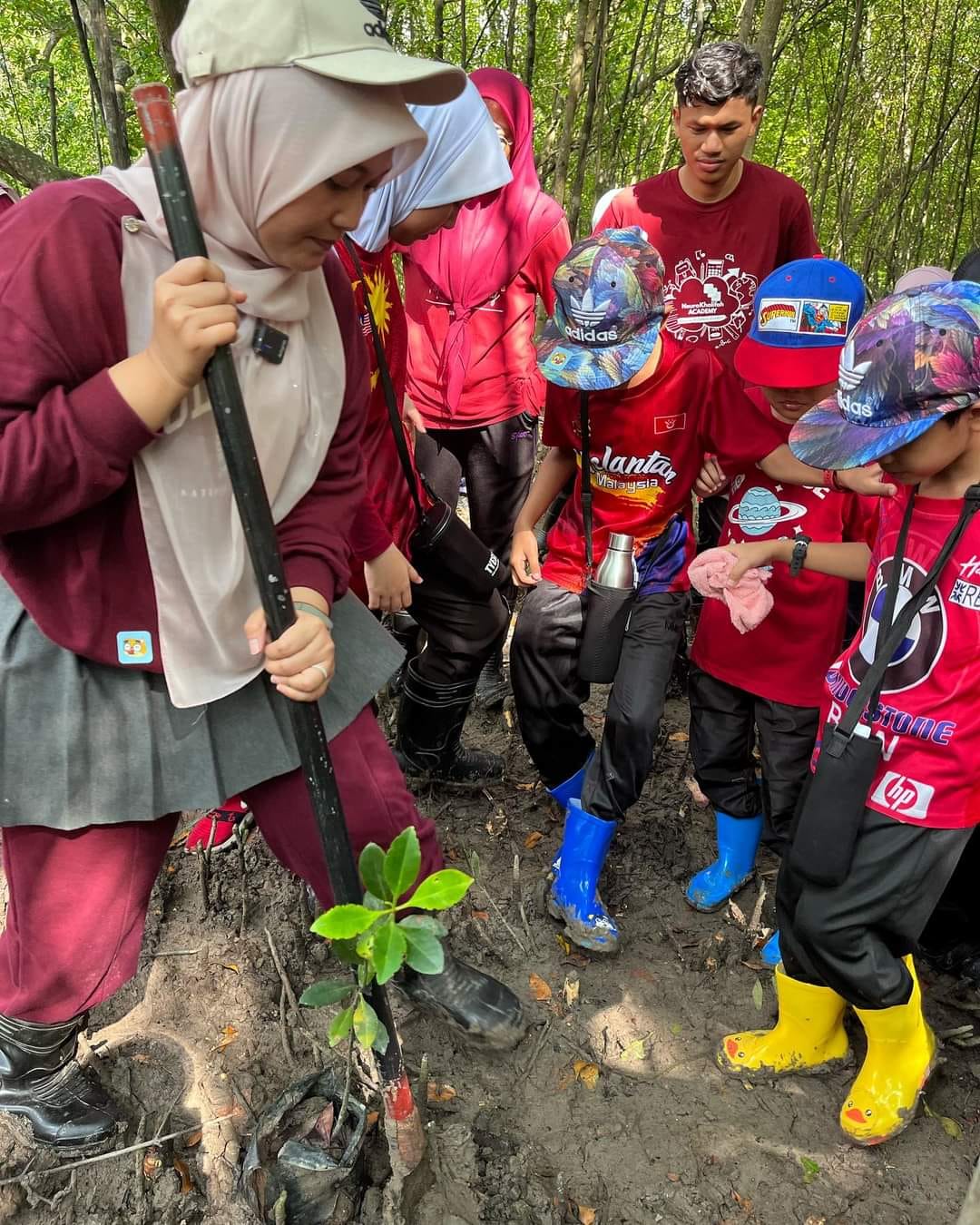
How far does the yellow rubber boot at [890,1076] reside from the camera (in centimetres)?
191

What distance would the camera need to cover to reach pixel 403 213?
210cm

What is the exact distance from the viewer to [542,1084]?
2.12 meters

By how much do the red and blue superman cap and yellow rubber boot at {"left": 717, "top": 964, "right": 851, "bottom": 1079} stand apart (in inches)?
57.0

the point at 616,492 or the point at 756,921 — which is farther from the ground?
the point at 616,492

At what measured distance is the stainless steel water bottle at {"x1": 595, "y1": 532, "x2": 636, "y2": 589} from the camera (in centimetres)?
243

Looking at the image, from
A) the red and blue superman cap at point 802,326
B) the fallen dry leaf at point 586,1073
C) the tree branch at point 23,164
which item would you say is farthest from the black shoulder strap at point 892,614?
the tree branch at point 23,164

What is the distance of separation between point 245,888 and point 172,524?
63.2 inches

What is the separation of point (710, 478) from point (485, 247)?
1.34 m

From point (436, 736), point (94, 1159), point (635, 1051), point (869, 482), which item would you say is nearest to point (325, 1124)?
point (94, 1159)

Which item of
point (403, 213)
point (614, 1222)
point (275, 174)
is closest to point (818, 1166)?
point (614, 1222)

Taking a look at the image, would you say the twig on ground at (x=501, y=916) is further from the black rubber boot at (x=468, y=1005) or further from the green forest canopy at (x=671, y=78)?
the green forest canopy at (x=671, y=78)

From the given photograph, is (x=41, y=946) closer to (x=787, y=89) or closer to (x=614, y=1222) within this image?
(x=614, y=1222)

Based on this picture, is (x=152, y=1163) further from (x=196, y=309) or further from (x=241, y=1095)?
(x=196, y=309)

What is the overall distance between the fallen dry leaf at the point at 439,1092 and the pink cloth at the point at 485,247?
2.19m
